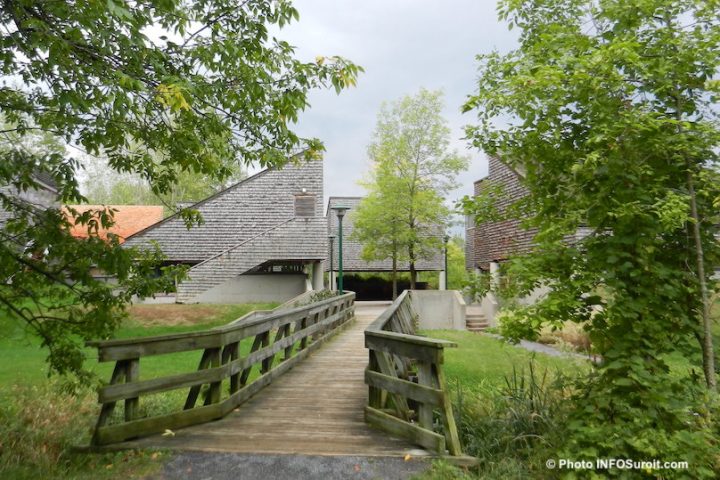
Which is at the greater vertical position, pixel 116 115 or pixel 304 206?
pixel 304 206

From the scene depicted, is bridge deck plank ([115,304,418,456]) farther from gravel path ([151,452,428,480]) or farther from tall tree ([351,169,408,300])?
tall tree ([351,169,408,300])

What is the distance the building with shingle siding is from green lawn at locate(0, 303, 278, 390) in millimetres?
2416

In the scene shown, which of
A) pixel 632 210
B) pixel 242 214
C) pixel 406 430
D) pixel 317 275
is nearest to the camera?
pixel 632 210

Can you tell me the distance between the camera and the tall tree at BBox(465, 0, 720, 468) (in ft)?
13.2

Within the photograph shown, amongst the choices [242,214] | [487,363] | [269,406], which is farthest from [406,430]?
[242,214]

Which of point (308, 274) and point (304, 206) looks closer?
point (304, 206)

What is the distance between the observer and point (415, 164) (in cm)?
2595

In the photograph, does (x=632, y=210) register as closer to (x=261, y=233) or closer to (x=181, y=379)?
(x=181, y=379)

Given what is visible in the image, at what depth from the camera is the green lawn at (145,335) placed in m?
9.83

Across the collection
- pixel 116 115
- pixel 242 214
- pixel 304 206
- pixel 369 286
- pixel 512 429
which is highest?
pixel 304 206

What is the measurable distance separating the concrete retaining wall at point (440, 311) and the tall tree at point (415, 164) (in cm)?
444

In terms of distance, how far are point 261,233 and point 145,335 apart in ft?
23.0

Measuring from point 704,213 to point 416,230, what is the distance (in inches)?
840

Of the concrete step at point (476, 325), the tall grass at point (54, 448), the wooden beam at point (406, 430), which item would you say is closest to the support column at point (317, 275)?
the concrete step at point (476, 325)
